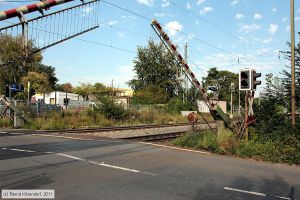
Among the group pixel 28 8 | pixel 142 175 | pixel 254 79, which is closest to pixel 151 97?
pixel 254 79

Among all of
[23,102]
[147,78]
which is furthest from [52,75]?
[23,102]

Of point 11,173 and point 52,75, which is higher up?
point 52,75

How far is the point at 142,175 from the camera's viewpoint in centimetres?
892

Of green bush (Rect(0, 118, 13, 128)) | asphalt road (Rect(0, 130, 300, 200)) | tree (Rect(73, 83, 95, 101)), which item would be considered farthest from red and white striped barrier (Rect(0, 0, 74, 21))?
tree (Rect(73, 83, 95, 101))

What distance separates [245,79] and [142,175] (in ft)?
21.6

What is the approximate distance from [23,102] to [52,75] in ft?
223

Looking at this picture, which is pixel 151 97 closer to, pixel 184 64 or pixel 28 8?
pixel 184 64

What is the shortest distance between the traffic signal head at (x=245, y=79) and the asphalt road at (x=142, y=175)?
2820 millimetres

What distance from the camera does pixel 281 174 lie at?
32.7 feet

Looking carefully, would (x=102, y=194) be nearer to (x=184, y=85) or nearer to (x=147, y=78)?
(x=184, y=85)

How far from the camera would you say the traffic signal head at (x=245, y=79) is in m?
13.9

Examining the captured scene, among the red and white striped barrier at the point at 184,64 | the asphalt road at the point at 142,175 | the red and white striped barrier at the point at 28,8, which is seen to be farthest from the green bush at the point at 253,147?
the red and white striped barrier at the point at 28,8

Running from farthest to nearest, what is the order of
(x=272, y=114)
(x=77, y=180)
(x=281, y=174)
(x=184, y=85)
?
(x=184, y=85) → (x=272, y=114) → (x=281, y=174) → (x=77, y=180)

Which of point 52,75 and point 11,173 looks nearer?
point 11,173
